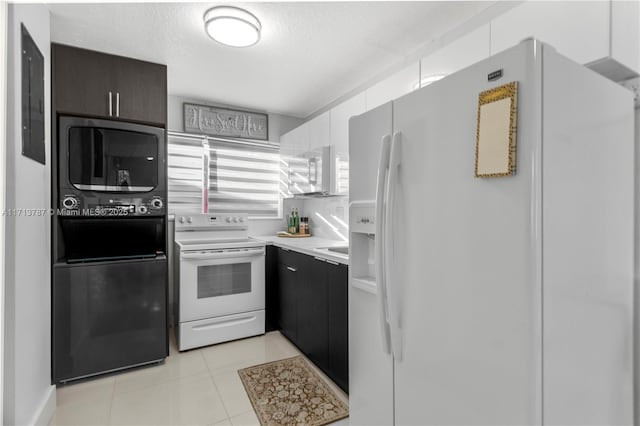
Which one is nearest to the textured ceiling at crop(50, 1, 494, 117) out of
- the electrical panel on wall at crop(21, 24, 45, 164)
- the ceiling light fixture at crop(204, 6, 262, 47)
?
the ceiling light fixture at crop(204, 6, 262, 47)

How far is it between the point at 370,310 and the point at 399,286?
0.25m

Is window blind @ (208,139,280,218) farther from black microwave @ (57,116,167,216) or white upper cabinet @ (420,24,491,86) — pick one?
white upper cabinet @ (420,24,491,86)

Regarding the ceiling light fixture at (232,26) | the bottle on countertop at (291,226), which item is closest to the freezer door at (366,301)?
the ceiling light fixture at (232,26)

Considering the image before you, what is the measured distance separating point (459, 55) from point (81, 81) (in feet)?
8.11

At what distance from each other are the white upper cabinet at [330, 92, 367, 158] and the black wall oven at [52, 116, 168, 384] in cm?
140

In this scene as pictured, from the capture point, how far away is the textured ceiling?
1.86m

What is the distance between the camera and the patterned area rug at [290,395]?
184 cm

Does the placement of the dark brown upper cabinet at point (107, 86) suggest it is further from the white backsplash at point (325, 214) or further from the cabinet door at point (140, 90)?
the white backsplash at point (325, 214)

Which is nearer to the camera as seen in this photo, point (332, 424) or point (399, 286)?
point (399, 286)

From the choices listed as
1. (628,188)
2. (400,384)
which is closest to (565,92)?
(628,188)

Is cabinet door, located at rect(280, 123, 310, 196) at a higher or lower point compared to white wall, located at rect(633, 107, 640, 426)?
higher

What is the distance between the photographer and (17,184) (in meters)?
1.40

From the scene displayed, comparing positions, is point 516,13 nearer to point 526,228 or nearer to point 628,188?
point 628,188

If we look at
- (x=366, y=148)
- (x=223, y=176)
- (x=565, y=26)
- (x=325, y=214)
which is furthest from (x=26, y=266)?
(x=565, y=26)
